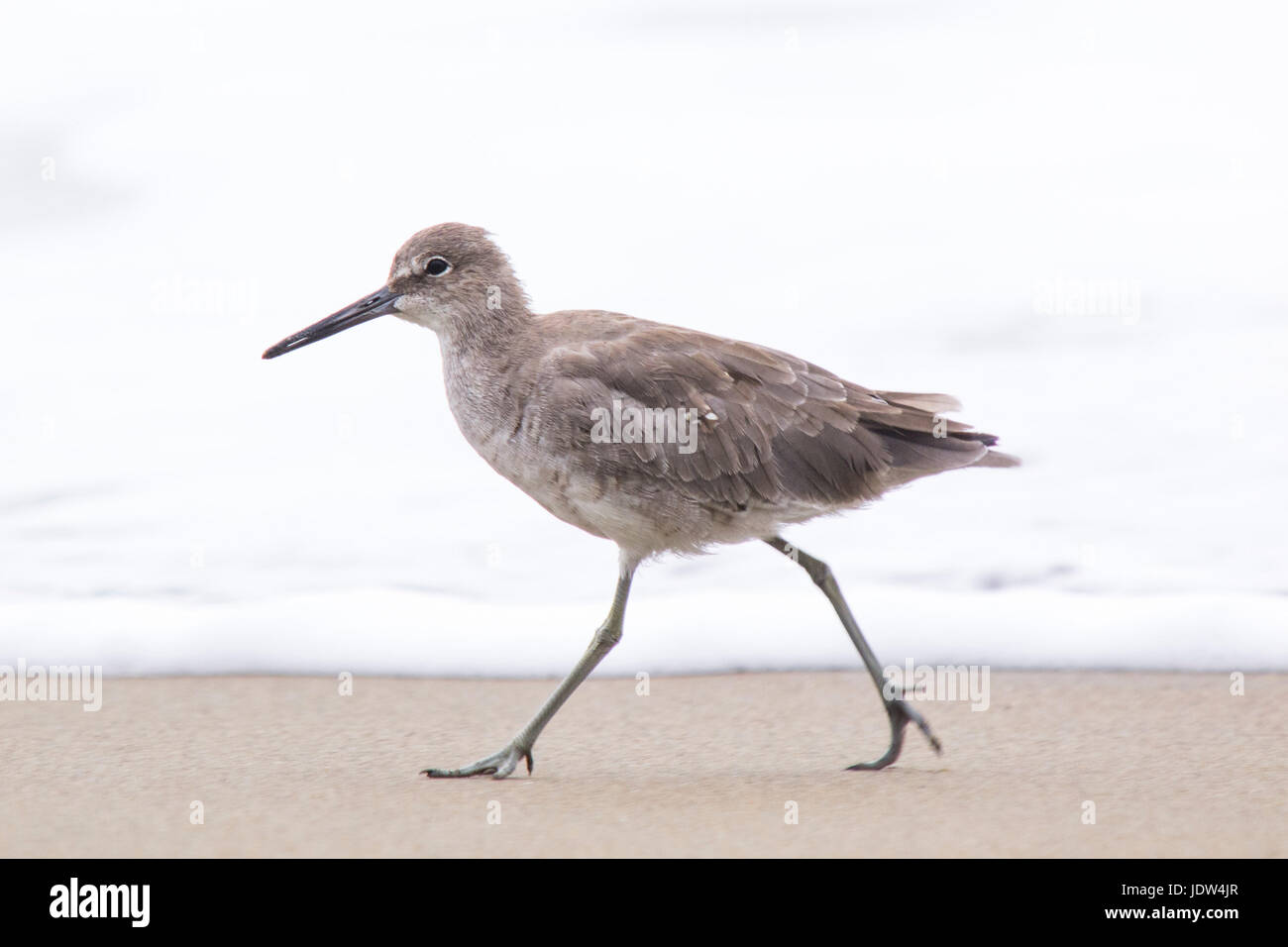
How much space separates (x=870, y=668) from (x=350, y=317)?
2.29m

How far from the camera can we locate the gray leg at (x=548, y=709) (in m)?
5.16

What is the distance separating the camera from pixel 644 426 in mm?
5371

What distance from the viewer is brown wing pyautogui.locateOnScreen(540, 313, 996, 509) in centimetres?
538

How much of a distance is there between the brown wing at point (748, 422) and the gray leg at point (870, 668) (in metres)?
0.23

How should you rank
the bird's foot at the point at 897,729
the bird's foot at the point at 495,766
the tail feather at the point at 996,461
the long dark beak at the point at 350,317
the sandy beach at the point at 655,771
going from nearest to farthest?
the sandy beach at the point at 655,771, the bird's foot at the point at 495,766, the bird's foot at the point at 897,729, the tail feather at the point at 996,461, the long dark beak at the point at 350,317

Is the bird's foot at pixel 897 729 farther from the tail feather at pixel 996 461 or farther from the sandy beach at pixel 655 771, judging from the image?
the tail feather at pixel 996 461

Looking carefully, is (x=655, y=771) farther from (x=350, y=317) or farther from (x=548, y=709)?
(x=350, y=317)

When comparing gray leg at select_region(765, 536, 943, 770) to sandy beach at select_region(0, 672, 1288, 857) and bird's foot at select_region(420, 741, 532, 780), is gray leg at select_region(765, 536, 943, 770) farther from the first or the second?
bird's foot at select_region(420, 741, 532, 780)

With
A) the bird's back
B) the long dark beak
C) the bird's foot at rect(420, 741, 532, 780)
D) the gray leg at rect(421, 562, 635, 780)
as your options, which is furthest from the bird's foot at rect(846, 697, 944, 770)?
the long dark beak

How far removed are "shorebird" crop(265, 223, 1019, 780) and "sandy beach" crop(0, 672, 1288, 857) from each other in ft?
1.30

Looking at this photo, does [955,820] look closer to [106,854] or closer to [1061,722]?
[1061,722]

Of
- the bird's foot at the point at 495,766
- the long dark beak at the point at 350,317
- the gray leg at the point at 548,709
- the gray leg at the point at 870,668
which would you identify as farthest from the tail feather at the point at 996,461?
the long dark beak at the point at 350,317

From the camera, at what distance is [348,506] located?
8.67 m

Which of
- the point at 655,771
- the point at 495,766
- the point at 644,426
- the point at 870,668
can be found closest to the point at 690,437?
the point at 644,426
